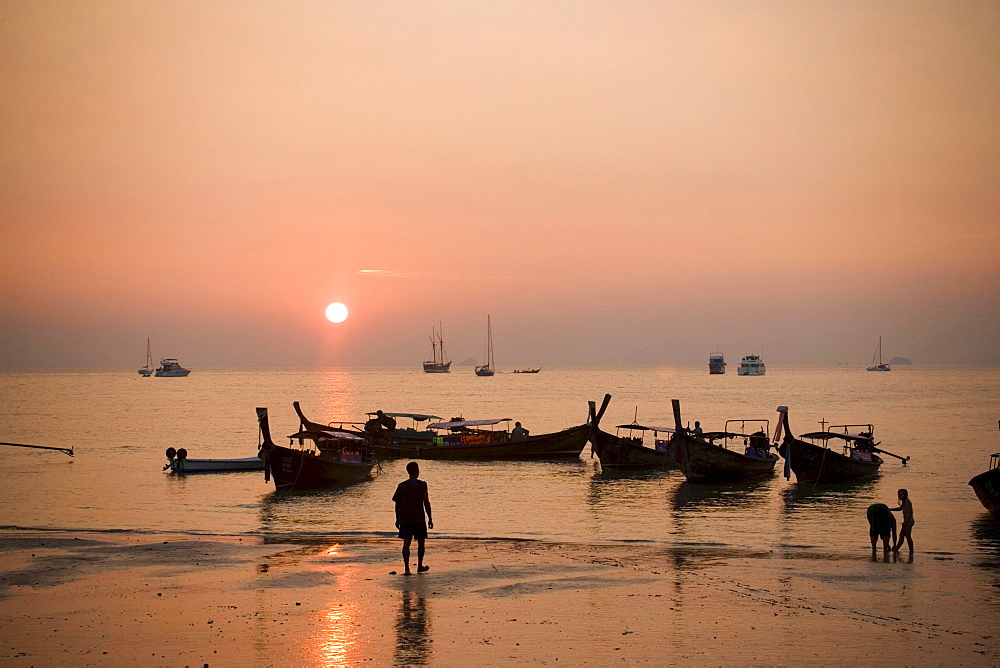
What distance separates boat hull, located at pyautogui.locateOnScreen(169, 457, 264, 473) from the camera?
38.3m

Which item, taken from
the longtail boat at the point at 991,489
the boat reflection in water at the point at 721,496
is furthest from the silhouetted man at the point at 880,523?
the boat reflection in water at the point at 721,496

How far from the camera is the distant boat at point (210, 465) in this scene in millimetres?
38281

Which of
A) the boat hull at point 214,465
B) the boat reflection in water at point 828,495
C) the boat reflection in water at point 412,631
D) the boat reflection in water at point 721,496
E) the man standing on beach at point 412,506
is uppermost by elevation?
the man standing on beach at point 412,506

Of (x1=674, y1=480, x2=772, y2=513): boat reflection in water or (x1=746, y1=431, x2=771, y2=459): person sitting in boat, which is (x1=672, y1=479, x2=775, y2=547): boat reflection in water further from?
(x1=746, y1=431, x2=771, y2=459): person sitting in boat

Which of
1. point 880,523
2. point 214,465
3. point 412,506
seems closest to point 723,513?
point 880,523

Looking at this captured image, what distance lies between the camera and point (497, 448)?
46031 mm

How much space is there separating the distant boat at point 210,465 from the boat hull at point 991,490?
27602 millimetres

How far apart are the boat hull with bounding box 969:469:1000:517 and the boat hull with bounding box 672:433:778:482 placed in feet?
33.1

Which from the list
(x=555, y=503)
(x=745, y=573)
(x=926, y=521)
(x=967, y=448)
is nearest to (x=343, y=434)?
(x=555, y=503)

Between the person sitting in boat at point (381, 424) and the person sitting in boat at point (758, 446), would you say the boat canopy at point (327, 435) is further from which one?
the person sitting in boat at point (758, 446)

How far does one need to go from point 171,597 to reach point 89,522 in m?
12.7

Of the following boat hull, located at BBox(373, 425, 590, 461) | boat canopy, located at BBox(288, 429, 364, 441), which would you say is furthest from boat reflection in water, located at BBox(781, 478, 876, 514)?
boat canopy, located at BBox(288, 429, 364, 441)

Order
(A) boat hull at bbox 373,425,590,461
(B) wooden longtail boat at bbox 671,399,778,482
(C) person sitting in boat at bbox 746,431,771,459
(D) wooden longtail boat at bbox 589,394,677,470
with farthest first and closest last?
1. (A) boat hull at bbox 373,425,590,461
2. (D) wooden longtail boat at bbox 589,394,677,470
3. (C) person sitting in boat at bbox 746,431,771,459
4. (B) wooden longtail boat at bbox 671,399,778,482

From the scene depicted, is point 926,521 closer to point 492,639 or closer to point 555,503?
point 555,503
